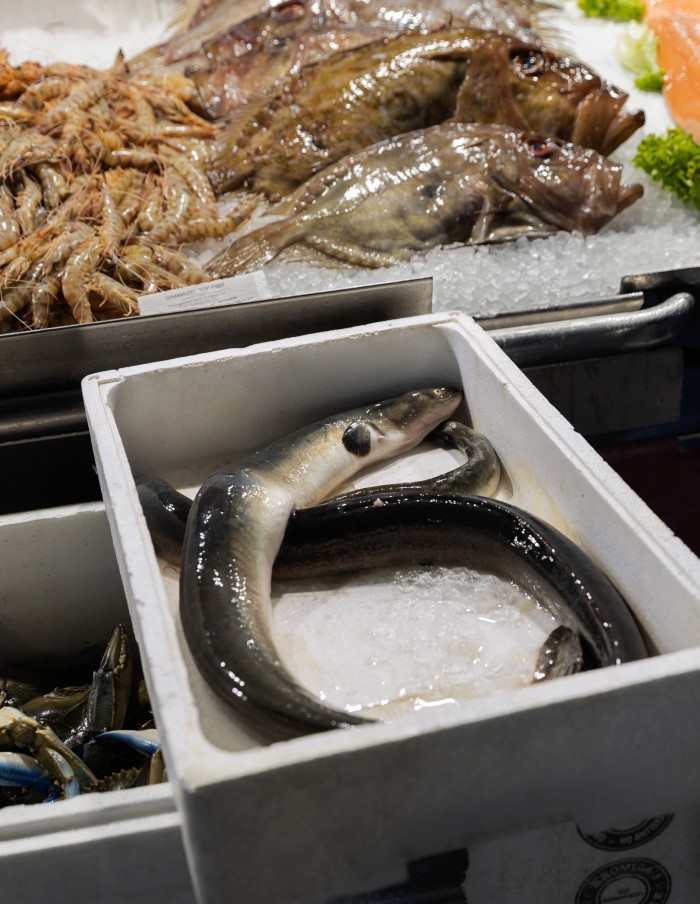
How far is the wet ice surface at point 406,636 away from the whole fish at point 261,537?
8 cm

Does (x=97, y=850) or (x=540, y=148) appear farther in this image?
(x=540, y=148)

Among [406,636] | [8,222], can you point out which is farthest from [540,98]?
[406,636]

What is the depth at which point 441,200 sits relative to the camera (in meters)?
2.93

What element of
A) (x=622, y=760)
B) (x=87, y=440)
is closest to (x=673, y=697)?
(x=622, y=760)

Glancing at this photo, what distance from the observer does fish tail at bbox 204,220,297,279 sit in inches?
112

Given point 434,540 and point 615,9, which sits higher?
point 615,9

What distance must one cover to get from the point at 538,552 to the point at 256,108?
2.95 meters

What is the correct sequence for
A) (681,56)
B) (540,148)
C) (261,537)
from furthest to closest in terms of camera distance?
(681,56) < (540,148) < (261,537)

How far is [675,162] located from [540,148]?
1.86 feet

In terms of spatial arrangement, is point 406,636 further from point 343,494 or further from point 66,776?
point 66,776

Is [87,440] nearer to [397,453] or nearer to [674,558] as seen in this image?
[397,453]

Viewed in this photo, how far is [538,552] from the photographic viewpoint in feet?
4.30

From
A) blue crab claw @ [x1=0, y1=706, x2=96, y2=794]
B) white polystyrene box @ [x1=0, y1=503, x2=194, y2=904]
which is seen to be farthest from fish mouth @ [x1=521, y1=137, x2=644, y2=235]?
white polystyrene box @ [x1=0, y1=503, x2=194, y2=904]

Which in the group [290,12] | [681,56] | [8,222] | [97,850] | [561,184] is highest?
[290,12]
